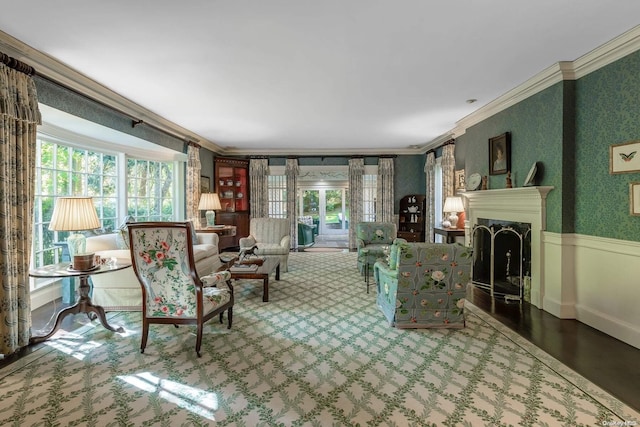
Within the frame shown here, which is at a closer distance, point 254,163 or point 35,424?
point 35,424

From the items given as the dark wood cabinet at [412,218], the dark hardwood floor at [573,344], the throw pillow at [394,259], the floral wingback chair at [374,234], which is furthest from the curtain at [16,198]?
the dark wood cabinet at [412,218]

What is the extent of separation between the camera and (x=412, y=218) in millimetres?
8562

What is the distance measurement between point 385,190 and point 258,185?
11.1 ft

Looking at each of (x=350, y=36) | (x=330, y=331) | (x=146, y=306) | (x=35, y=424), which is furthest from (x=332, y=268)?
(x=35, y=424)

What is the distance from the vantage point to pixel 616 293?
3100mm

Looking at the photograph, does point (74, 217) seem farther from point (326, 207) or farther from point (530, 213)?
point (326, 207)

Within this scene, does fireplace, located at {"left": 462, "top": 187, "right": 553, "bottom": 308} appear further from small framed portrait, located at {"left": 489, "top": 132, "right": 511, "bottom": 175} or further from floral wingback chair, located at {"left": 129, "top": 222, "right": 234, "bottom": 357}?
floral wingback chair, located at {"left": 129, "top": 222, "right": 234, "bottom": 357}

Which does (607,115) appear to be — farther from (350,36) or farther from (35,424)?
(35,424)

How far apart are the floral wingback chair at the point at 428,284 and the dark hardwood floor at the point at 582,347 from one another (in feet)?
2.30

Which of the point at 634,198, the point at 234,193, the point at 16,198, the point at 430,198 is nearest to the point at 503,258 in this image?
the point at 634,198

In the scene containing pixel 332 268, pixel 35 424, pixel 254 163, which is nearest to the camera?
pixel 35 424

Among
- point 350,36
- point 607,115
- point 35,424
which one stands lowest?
point 35,424

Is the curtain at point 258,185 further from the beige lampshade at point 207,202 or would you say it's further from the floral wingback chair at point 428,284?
the floral wingback chair at point 428,284

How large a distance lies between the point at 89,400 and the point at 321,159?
24.7 feet
